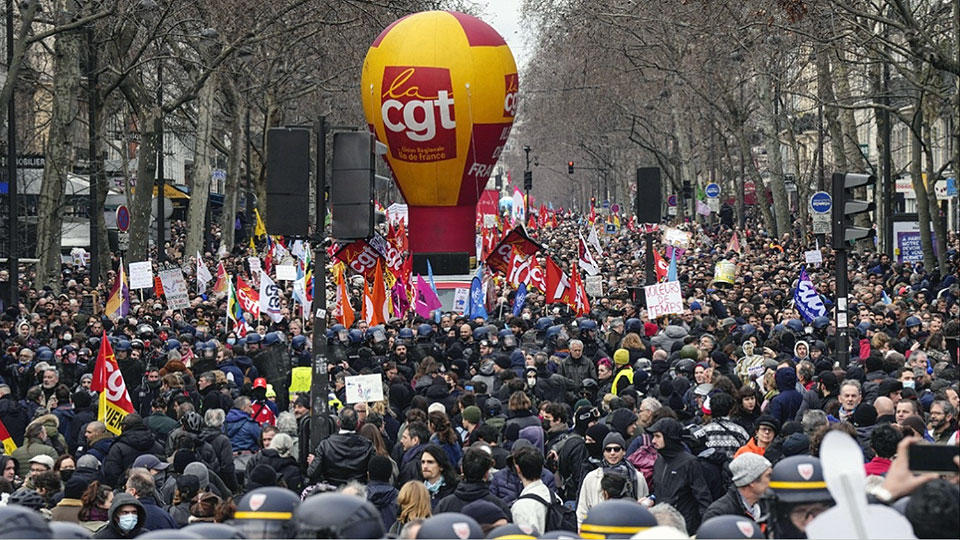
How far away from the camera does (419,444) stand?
35.9 feet

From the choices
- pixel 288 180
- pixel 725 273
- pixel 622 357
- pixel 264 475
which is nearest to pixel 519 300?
pixel 725 273

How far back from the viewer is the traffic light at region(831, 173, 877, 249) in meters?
14.4

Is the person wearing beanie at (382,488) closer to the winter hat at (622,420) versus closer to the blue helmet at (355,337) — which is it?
the winter hat at (622,420)

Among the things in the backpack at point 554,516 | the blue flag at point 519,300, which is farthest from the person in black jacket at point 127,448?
the blue flag at point 519,300

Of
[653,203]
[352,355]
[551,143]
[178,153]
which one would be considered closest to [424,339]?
[352,355]

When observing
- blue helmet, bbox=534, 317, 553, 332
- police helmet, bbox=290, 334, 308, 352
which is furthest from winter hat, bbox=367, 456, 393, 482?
blue helmet, bbox=534, 317, 553, 332

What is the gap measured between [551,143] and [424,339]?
94.5m

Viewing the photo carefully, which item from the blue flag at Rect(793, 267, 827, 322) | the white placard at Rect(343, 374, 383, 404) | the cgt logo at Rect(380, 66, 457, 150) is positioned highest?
the cgt logo at Rect(380, 66, 457, 150)

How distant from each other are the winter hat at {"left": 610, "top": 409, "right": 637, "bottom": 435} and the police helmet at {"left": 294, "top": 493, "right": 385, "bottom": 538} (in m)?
6.67

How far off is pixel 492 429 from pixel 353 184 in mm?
2625

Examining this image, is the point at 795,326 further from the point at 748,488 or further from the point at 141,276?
the point at 748,488

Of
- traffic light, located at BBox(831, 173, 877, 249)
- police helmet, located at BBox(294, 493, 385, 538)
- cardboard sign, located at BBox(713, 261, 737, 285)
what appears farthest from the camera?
Result: cardboard sign, located at BBox(713, 261, 737, 285)

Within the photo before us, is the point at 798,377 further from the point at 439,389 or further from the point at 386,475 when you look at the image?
the point at 386,475

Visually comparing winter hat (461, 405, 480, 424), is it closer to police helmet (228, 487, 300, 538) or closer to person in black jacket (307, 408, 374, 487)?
person in black jacket (307, 408, 374, 487)
